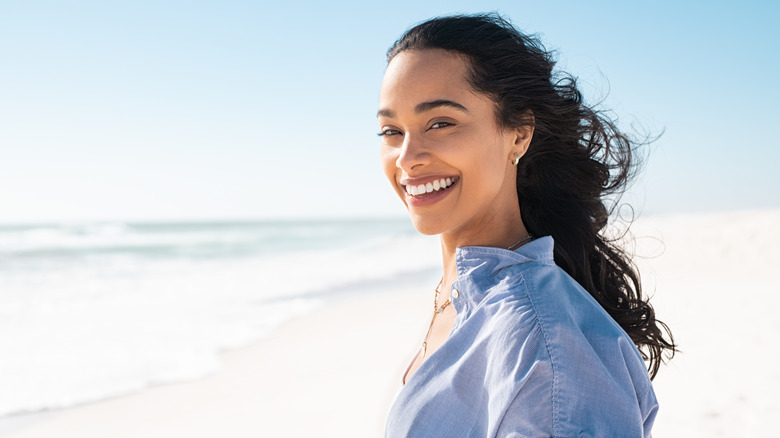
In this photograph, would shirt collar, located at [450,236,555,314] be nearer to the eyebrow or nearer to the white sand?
the eyebrow

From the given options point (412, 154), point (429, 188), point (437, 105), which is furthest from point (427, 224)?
point (437, 105)

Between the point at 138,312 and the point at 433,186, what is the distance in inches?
338

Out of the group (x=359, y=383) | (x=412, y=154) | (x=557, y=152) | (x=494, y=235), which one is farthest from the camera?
(x=359, y=383)

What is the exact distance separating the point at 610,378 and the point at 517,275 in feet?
1.16

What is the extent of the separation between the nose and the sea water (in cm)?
486

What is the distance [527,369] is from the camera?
1.25 meters

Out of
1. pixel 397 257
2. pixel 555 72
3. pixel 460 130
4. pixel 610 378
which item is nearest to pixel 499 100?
pixel 460 130

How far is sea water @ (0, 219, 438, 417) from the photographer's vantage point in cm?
589

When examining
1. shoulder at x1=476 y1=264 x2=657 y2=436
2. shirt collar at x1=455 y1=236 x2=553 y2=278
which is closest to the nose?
shirt collar at x1=455 y1=236 x2=553 y2=278

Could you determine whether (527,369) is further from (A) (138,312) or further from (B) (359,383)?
(A) (138,312)

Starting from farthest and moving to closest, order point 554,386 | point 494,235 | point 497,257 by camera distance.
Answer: point 494,235 → point 497,257 → point 554,386

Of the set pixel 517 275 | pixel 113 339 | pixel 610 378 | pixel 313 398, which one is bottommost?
pixel 313 398

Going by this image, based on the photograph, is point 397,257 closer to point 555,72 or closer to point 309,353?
point 309,353

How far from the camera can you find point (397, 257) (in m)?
18.5
